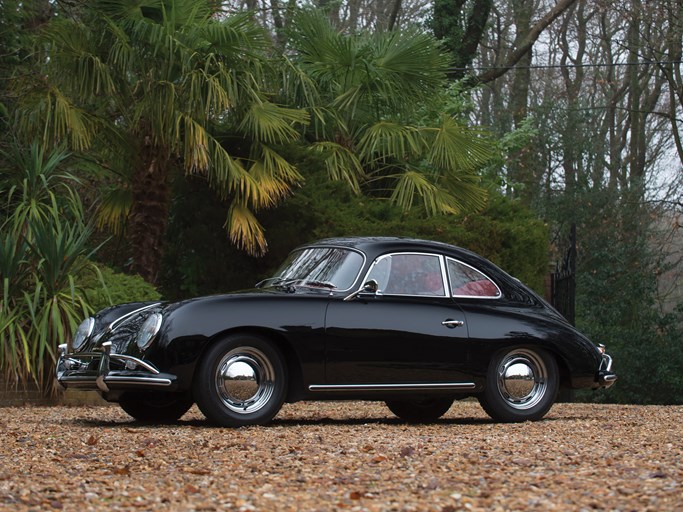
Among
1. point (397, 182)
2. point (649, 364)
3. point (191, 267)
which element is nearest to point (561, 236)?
point (649, 364)

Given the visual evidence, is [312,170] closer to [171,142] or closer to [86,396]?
[171,142]

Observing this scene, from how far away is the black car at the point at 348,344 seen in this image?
7.98 meters

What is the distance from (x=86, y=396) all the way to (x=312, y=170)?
4.08 m

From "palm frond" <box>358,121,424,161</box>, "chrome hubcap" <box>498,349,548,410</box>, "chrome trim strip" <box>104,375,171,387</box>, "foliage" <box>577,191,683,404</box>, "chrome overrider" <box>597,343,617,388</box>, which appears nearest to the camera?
"chrome trim strip" <box>104,375,171,387</box>

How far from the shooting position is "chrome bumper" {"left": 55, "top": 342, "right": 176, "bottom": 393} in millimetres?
7891

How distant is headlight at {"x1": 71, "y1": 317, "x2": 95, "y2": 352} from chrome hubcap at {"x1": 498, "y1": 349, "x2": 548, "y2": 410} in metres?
3.14

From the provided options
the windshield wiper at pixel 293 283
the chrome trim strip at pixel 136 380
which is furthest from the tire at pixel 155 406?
the windshield wiper at pixel 293 283

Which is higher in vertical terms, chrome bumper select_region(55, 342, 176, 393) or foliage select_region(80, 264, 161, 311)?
foliage select_region(80, 264, 161, 311)

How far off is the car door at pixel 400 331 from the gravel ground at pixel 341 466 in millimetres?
403

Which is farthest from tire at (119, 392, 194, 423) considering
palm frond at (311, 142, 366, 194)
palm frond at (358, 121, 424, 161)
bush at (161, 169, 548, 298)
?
palm frond at (358, 121, 424, 161)

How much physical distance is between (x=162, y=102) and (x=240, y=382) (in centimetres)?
563

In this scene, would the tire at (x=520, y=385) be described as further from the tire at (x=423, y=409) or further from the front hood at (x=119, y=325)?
the front hood at (x=119, y=325)

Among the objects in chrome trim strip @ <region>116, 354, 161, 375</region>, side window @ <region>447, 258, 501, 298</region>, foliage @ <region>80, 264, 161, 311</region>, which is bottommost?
chrome trim strip @ <region>116, 354, 161, 375</region>

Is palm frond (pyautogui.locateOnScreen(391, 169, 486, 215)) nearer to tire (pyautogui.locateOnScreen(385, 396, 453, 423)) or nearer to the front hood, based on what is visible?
tire (pyautogui.locateOnScreen(385, 396, 453, 423))
